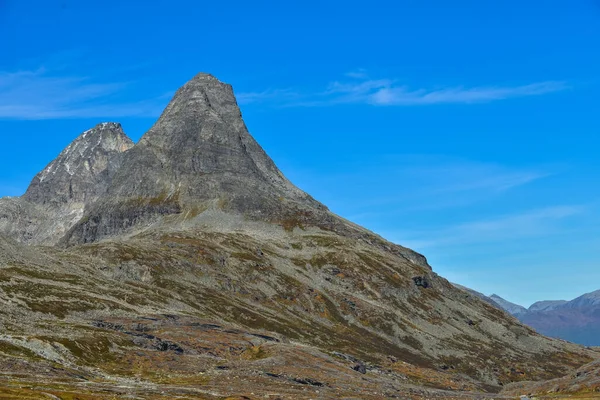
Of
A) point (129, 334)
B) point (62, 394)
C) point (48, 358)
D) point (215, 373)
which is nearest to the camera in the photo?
point (62, 394)

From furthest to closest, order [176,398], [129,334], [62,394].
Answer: [129,334] → [176,398] → [62,394]

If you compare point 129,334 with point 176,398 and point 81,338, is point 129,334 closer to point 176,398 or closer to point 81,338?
point 81,338

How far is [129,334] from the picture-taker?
187 m

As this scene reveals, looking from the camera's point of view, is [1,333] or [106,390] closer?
A: [106,390]

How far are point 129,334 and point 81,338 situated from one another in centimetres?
2113

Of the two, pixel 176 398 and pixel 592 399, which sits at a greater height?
pixel 592 399

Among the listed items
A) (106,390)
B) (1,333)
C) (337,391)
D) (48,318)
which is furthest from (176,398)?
(48,318)

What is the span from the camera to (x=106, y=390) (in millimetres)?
121750

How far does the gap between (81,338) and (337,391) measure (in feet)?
203

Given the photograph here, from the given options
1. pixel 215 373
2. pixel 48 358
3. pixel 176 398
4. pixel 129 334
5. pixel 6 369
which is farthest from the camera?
pixel 129 334

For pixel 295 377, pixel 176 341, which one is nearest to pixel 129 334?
pixel 176 341

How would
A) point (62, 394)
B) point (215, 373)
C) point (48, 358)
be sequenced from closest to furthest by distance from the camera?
1. point (62, 394)
2. point (48, 358)
3. point (215, 373)

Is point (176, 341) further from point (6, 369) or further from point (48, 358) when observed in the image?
point (6, 369)

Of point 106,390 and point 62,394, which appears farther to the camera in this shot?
point 106,390
